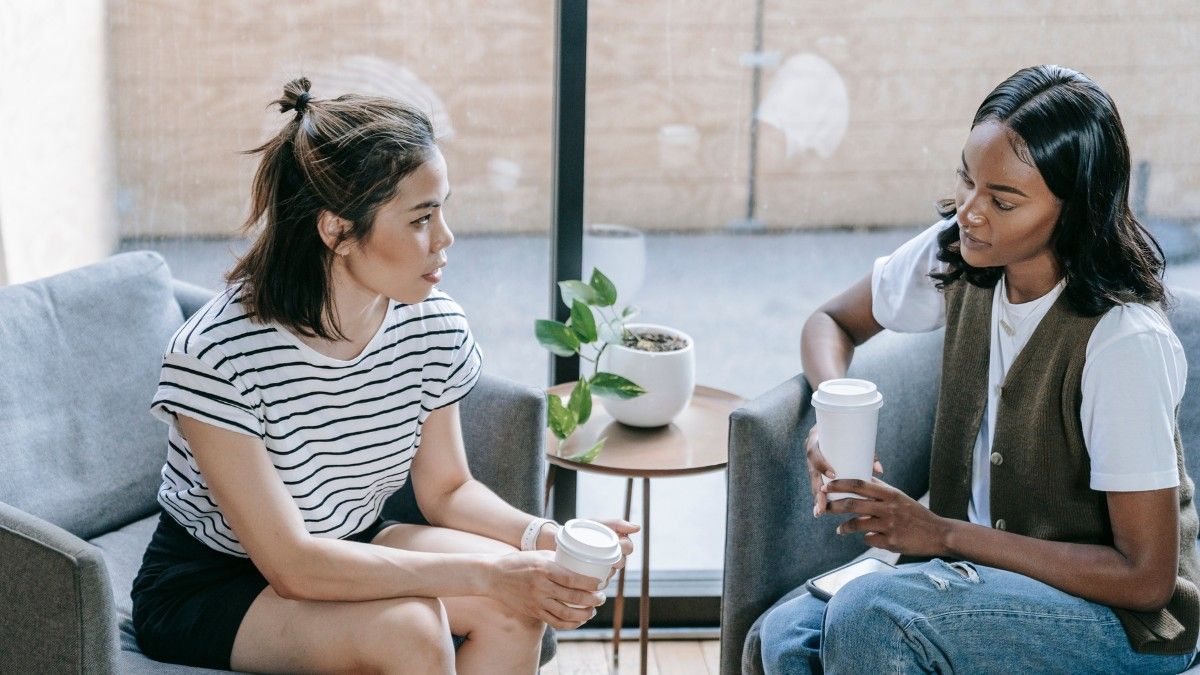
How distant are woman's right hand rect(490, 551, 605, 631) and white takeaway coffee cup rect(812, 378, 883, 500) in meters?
0.37

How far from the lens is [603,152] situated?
2389 mm

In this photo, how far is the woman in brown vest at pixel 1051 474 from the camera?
1564 millimetres

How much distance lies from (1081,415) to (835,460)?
33 centimetres

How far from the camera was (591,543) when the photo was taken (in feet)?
5.00

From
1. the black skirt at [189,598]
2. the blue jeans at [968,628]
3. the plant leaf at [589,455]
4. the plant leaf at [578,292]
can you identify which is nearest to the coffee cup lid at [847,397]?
the blue jeans at [968,628]

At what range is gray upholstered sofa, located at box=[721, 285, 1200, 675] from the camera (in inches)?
71.4

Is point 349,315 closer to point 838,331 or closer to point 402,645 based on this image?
point 402,645

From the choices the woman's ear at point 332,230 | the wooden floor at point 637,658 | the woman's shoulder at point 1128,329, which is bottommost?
the wooden floor at point 637,658

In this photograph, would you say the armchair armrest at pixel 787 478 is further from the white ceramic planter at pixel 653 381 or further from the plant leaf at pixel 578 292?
the plant leaf at pixel 578 292

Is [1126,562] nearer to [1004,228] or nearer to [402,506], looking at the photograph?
[1004,228]

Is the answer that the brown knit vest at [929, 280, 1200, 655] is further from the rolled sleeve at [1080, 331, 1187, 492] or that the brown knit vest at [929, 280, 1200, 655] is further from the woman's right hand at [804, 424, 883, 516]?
the woman's right hand at [804, 424, 883, 516]

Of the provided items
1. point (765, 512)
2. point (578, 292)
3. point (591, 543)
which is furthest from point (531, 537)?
point (578, 292)

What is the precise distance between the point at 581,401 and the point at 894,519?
0.65 m

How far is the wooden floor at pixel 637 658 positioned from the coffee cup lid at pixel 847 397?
987 mm
